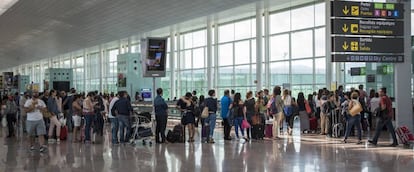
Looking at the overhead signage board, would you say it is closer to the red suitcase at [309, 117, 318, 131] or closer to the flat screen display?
the red suitcase at [309, 117, 318, 131]

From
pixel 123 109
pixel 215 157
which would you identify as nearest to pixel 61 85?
pixel 123 109

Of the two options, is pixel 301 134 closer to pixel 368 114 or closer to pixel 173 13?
pixel 368 114

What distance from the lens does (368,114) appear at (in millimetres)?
18453

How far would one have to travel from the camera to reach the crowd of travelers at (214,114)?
13.1 meters

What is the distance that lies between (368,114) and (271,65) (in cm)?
1291

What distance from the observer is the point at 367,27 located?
13.6 metres

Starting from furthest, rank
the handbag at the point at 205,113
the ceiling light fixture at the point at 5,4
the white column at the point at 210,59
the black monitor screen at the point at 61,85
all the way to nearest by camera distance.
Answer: the white column at the point at 210,59
the black monitor screen at the point at 61,85
the ceiling light fixture at the point at 5,4
the handbag at the point at 205,113

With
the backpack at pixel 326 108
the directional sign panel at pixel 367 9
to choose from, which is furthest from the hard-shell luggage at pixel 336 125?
the directional sign panel at pixel 367 9

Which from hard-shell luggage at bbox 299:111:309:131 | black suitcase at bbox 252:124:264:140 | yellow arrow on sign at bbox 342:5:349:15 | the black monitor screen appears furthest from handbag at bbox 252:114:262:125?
the black monitor screen

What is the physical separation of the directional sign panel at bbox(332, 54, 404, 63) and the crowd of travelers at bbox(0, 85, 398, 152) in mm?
917

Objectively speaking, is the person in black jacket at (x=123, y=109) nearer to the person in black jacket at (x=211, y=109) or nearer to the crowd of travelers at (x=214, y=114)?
the crowd of travelers at (x=214, y=114)

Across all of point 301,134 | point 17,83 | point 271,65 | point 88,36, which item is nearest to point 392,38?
point 301,134

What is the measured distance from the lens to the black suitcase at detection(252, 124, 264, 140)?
1560 cm

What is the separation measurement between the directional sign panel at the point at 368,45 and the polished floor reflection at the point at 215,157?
8.48 feet
